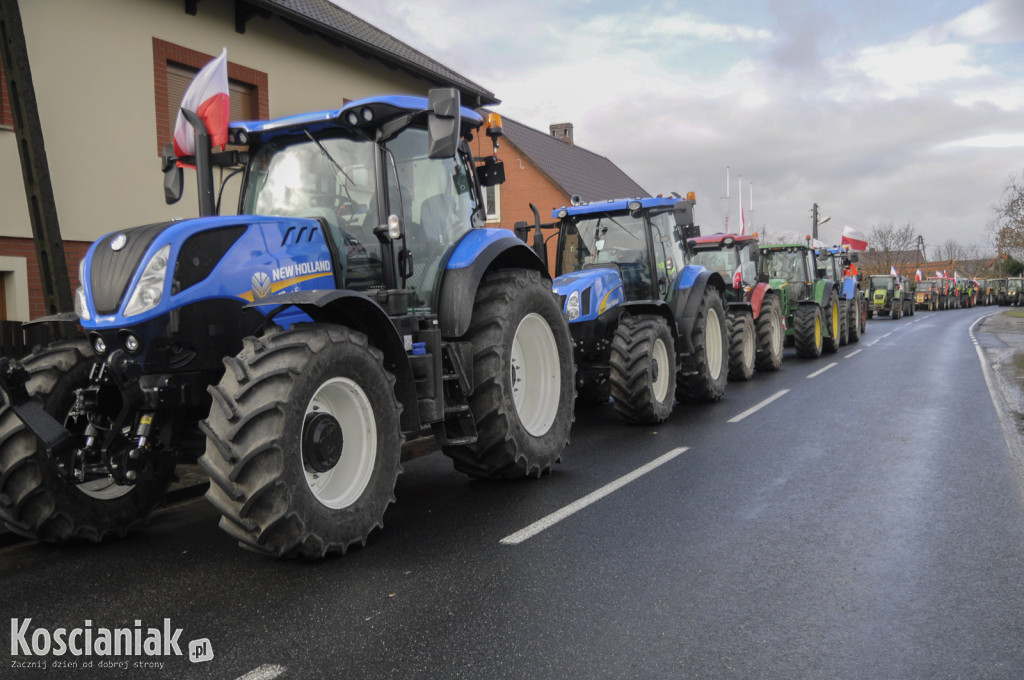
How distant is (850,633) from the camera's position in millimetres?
3480

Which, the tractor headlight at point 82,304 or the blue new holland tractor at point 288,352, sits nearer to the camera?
the blue new holland tractor at point 288,352

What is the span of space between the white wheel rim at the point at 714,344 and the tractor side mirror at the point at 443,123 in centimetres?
660

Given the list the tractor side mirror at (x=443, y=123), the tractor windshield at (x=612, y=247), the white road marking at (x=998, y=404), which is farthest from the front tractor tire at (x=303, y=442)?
the white road marking at (x=998, y=404)

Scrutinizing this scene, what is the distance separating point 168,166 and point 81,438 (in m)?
2.05

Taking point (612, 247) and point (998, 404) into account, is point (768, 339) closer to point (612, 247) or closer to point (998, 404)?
point (998, 404)

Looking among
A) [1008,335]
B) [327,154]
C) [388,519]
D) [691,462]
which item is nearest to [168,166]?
[327,154]

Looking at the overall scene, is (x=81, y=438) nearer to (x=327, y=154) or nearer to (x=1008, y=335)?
(x=327, y=154)

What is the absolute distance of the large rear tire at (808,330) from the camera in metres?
16.5

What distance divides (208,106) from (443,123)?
1.82 m

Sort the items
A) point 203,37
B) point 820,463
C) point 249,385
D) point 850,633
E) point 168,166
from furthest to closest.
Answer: point 203,37 → point 820,463 → point 168,166 → point 249,385 → point 850,633

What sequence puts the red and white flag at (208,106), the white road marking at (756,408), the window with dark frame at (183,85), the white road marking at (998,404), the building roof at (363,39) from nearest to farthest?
1. the red and white flag at (208,106)
2. the white road marking at (998,404)
3. the white road marking at (756,408)
4. the window with dark frame at (183,85)
5. the building roof at (363,39)

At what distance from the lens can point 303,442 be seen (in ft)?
13.9

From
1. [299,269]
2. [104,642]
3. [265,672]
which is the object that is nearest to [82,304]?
[299,269]

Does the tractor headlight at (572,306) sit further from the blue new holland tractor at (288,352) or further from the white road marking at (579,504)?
the blue new holland tractor at (288,352)
